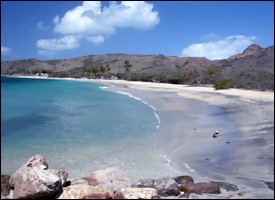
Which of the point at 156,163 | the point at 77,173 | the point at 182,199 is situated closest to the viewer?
the point at 182,199

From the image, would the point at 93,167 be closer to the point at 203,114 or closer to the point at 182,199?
the point at 182,199

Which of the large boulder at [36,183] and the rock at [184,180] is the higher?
the large boulder at [36,183]

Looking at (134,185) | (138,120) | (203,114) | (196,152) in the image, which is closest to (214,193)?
(134,185)

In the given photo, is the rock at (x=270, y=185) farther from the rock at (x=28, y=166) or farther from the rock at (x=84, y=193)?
the rock at (x=28, y=166)

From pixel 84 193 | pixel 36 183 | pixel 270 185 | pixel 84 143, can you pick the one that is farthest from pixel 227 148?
pixel 36 183

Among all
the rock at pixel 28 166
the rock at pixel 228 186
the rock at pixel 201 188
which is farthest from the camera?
the rock at pixel 228 186

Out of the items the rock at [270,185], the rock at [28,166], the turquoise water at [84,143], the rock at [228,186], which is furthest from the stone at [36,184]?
the rock at [270,185]

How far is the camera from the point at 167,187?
35.4ft

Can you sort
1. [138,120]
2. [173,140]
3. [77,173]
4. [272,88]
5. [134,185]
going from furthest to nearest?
[272,88] → [138,120] → [173,140] → [77,173] → [134,185]

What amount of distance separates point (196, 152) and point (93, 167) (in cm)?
473

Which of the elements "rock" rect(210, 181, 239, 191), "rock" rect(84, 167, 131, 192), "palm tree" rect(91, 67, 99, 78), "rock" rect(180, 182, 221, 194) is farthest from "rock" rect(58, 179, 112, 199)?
"palm tree" rect(91, 67, 99, 78)

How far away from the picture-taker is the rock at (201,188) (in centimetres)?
1081

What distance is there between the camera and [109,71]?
5438 inches

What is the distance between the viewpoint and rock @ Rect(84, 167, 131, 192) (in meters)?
10.6
